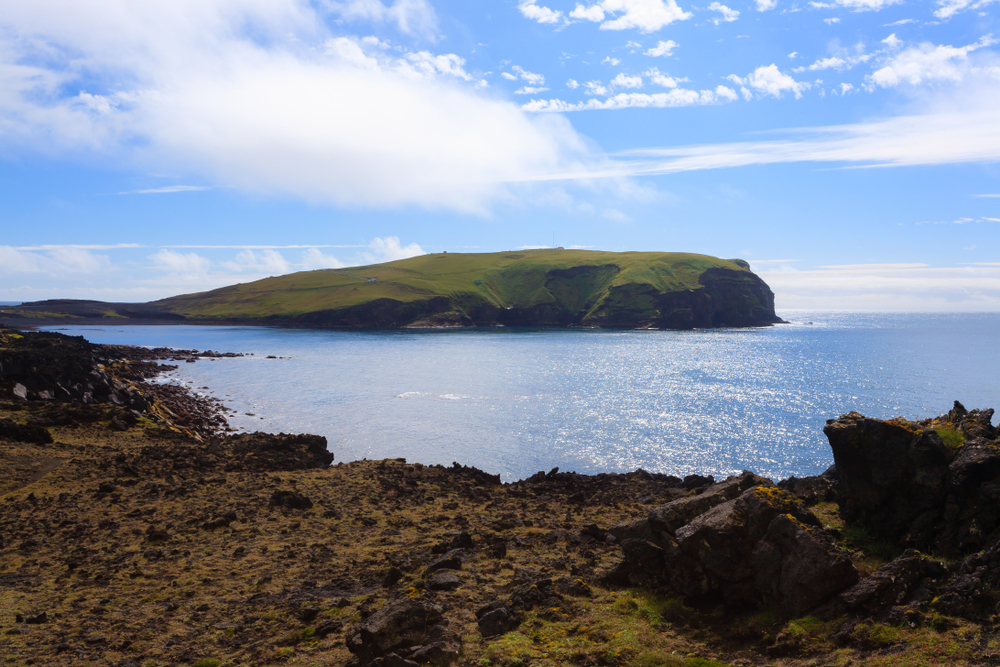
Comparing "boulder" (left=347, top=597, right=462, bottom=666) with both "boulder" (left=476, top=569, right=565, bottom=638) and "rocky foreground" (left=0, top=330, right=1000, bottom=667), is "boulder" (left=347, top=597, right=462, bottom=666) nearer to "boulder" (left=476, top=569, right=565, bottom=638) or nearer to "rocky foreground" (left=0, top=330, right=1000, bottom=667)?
"rocky foreground" (left=0, top=330, right=1000, bottom=667)

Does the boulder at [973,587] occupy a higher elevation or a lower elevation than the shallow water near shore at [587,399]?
higher

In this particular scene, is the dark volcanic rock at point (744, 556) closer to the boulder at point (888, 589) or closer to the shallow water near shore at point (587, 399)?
the boulder at point (888, 589)

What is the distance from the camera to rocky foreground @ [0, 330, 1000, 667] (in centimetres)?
1091

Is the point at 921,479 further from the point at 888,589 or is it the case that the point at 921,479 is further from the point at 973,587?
the point at 973,587

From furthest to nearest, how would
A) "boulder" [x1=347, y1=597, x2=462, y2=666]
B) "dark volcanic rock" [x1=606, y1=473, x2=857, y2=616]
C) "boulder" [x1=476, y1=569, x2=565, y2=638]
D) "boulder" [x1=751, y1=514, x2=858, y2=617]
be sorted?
"boulder" [x1=476, y1=569, x2=565, y2=638] < "dark volcanic rock" [x1=606, y1=473, x2=857, y2=616] < "boulder" [x1=751, y1=514, x2=858, y2=617] < "boulder" [x1=347, y1=597, x2=462, y2=666]

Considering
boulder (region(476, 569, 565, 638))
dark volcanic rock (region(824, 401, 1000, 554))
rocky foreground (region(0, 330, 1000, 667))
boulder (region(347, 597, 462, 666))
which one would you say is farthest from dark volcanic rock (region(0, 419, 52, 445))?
dark volcanic rock (region(824, 401, 1000, 554))

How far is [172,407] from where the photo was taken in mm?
57625

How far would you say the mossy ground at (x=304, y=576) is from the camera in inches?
447

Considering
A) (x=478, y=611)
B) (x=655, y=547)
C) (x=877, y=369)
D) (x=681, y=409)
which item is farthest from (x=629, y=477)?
(x=877, y=369)

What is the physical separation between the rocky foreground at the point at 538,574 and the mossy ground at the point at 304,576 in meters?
0.07

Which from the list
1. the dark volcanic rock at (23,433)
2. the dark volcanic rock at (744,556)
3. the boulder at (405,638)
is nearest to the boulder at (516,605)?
the boulder at (405,638)

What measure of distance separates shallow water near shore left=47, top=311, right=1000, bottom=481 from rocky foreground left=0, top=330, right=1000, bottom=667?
24.7 meters

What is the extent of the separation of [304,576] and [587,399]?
64699 millimetres

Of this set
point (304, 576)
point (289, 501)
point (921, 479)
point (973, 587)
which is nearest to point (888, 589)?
point (973, 587)
